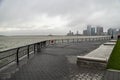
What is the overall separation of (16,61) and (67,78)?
4293 millimetres

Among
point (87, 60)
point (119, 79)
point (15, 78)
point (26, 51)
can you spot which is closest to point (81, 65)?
point (87, 60)

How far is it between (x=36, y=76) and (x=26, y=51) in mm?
5981

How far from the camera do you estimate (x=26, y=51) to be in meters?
11.5

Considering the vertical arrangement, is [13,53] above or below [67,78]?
above

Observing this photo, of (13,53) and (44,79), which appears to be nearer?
(44,79)

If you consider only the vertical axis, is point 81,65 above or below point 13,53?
below

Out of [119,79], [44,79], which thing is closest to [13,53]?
[44,79]

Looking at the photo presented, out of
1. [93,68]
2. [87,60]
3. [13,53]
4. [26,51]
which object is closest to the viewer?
[93,68]

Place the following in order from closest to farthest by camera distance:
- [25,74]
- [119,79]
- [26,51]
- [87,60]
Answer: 1. [119,79]
2. [25,74]
3. [87,60]
4. [26,51]

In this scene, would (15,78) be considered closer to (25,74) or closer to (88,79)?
(25,74)

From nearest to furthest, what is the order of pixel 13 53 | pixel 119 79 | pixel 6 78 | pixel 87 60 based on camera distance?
pixel 119 79 < pixel 6 78 < pixel 87 60 < pixel 13 53

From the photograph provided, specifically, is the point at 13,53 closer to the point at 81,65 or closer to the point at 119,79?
the point at 81,65

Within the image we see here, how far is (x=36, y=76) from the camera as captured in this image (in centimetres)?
582

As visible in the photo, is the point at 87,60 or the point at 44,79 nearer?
the point at 44,79
